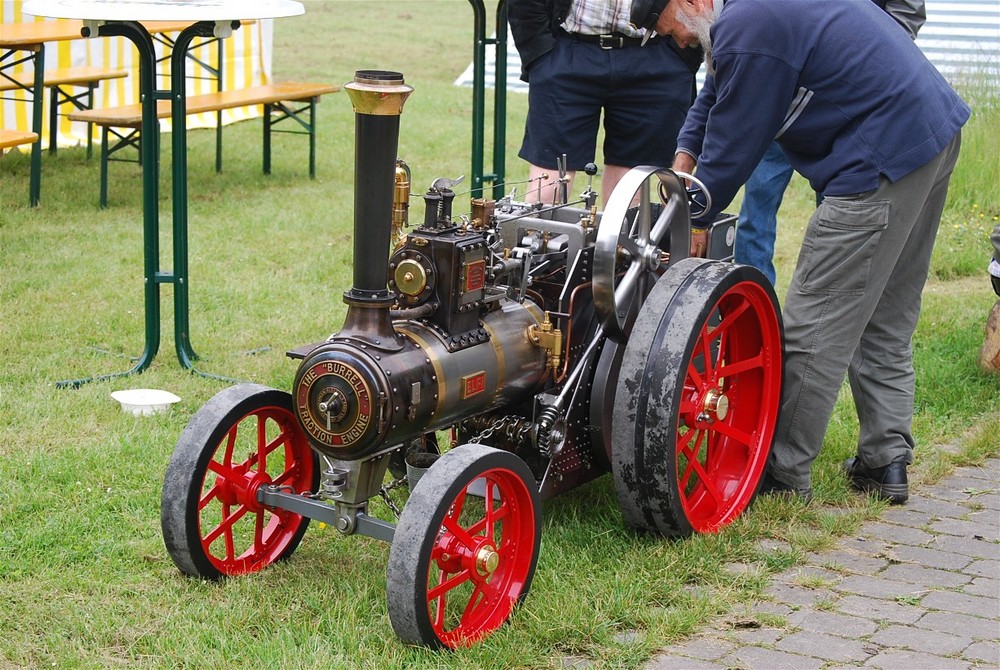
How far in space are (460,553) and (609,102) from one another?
2862mm

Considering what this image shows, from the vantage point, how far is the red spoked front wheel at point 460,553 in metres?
2.98

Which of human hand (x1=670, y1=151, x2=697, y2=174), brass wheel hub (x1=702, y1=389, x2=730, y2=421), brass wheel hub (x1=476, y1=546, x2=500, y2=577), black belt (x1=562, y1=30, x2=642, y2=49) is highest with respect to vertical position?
black belt (x1=562, y1=30, x2=642, y2=49)

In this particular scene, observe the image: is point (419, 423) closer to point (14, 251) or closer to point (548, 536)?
point (548, 536)

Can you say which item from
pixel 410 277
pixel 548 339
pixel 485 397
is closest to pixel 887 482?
pixel 548 339

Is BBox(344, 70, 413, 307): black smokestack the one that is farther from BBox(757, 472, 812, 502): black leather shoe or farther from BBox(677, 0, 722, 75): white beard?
BBox(757, 472, 812, 502): black leather shoe

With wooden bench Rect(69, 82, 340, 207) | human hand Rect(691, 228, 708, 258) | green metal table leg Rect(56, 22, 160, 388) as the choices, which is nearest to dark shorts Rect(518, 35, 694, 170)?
human hand Rect(691, 228, 708, 258)

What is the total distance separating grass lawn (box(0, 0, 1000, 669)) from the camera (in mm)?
3207

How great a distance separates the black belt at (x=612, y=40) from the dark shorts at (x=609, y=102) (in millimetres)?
19

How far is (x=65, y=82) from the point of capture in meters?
8.89

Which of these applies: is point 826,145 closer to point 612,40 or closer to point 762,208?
point 612,40

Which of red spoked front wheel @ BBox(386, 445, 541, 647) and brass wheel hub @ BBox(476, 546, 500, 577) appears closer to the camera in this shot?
red spoked front wheel @ BBox(386, 445, 541, 647)

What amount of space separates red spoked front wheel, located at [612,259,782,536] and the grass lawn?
0.14 metres

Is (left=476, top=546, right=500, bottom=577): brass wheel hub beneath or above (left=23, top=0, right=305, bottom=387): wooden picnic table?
beneath

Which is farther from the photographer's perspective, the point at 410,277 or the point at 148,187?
the point at 148,187
